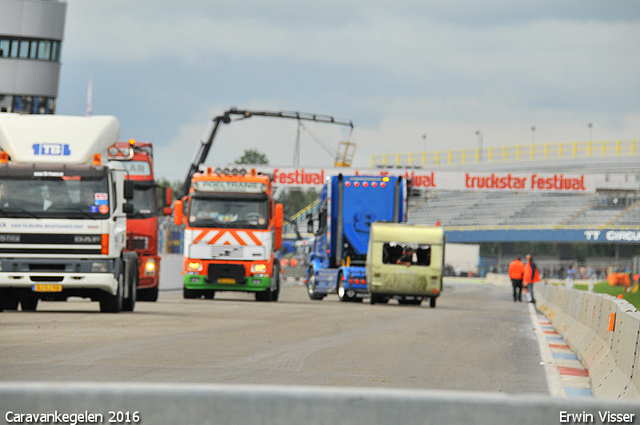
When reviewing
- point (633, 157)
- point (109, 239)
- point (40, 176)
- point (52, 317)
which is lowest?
point (52, 317)

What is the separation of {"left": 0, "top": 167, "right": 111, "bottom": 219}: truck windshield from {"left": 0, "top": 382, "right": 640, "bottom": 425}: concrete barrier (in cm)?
1351

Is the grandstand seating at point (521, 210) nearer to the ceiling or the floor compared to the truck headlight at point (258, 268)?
nearer to the ceiling

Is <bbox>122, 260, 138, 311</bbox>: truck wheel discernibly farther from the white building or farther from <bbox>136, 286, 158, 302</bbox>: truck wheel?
the white building

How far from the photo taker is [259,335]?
13281 millimetres

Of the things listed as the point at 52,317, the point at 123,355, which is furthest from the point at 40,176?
the point at 123,355

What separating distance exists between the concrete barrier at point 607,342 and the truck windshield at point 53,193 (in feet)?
26.4

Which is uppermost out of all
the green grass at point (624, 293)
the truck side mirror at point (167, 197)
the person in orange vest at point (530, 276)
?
the truck side mirror at point (167, 197)

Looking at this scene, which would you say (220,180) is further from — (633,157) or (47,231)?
(633,157)

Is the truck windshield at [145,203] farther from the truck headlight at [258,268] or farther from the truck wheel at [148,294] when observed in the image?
the truck headlight at [258,268]

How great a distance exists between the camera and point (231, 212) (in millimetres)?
24578

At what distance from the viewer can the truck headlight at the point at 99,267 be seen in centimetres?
1623

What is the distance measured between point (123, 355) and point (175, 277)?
2673 centimetres

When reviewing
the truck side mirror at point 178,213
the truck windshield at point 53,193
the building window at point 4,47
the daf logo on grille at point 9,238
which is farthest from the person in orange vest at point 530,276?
the building window at point 4,47

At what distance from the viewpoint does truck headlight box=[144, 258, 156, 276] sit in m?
22.7
